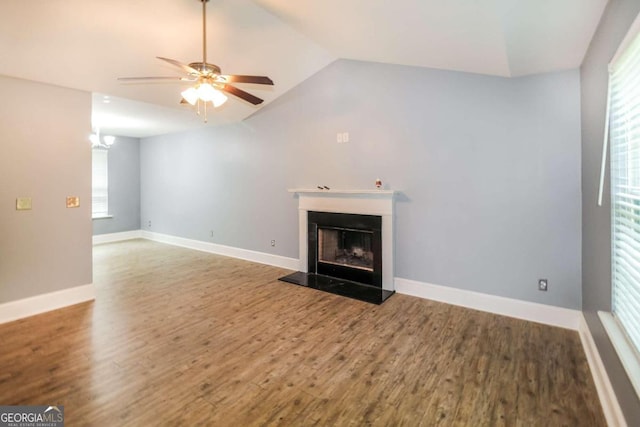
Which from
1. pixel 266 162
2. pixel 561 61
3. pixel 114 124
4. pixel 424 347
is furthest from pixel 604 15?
pixel 114 124

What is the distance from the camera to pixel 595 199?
238 centimetres

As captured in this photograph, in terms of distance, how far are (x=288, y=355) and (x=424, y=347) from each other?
1.19m

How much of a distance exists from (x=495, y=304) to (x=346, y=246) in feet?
6.68

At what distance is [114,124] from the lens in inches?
231

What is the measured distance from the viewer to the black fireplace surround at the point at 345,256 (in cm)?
405

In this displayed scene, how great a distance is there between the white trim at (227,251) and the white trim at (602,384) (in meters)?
3.59

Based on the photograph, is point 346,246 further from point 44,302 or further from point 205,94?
point 44,302

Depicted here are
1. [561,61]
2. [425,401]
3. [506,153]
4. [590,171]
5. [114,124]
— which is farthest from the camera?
[114,124]

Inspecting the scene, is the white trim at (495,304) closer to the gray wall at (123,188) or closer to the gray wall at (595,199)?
the gray wall at (595,199)

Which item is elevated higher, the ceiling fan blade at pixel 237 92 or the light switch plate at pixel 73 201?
the ceiling fan blade at pixel 237 92

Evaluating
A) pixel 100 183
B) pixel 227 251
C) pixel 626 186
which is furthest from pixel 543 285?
pixel 100 183

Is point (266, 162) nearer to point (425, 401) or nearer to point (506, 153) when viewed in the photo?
point (506, 153)

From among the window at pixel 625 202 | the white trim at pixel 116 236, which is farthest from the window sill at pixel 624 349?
the white trim at pixel 116 236

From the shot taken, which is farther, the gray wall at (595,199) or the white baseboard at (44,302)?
the white baseboard at (44,302)
